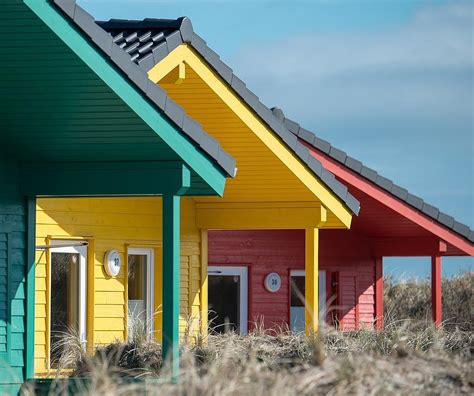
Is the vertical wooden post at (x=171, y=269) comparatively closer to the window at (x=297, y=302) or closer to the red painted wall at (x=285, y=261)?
the red painted wall at (x=285, y=261)

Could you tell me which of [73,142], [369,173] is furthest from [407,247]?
[73,142]

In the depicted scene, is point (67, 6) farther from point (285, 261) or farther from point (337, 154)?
point (285, 261)

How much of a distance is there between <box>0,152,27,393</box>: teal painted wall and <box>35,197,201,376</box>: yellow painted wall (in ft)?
3.93

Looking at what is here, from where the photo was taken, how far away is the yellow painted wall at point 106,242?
1485 cm

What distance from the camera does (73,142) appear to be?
41.1 feet

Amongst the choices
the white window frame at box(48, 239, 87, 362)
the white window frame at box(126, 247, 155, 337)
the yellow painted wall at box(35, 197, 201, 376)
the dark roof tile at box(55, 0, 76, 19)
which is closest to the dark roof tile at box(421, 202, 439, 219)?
the yellow painted wall at box(35, 197, 201, 376)

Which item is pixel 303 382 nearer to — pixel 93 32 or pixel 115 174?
pixel 93 32

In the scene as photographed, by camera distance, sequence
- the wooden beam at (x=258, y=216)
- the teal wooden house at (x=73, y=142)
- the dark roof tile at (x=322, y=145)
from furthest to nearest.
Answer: the dark roof tile at (x=322, y=145) → the wooden beam at (x=258, y=216) → the teal wooden house at (x=73, y=142)

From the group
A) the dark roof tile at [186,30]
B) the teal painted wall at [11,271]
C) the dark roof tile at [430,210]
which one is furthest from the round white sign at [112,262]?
the dark roof tile at [430,210]

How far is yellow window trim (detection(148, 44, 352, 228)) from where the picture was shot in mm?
14102

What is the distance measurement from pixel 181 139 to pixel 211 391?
5066mm

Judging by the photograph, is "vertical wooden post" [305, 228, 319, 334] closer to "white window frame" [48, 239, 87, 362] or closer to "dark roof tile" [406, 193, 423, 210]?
"white window frame" [48, 239, 87, 362]

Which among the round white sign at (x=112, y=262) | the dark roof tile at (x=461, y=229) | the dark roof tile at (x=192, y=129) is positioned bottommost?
the round white sign at (x=112, y=262)

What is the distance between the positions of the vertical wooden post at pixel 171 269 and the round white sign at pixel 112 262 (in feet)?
12.1
